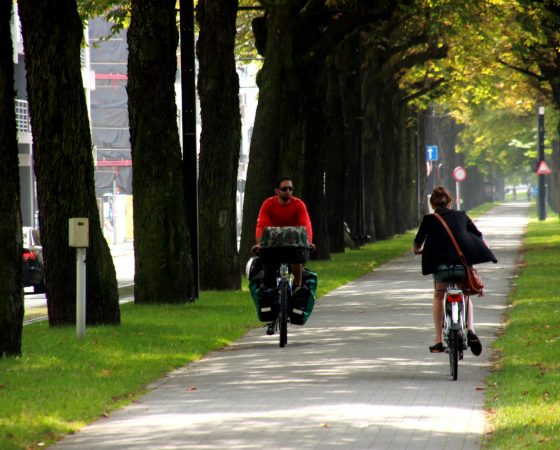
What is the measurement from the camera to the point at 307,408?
1133 cm

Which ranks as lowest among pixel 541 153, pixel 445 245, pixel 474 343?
pixel 474 343

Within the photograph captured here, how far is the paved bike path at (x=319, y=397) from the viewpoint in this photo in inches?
390

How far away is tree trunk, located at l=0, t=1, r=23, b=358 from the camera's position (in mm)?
14812

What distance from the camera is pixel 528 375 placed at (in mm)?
13453

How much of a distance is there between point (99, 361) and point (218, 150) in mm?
11617

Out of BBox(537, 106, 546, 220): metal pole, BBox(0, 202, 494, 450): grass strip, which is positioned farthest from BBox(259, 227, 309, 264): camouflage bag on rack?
BBox(537, 106, 546, 220): metal pole

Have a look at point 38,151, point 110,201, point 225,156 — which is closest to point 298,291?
point 38,151

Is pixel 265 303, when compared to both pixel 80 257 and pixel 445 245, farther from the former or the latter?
pixel 445 245

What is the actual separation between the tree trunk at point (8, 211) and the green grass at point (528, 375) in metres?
4.31

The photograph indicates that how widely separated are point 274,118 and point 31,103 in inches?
533

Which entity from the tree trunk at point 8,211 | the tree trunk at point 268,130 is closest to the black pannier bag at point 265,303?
the tree trunk at point 8,211

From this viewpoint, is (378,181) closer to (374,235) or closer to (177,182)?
(374,235)

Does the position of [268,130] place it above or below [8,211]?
above

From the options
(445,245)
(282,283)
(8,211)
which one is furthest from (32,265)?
(445,245)
